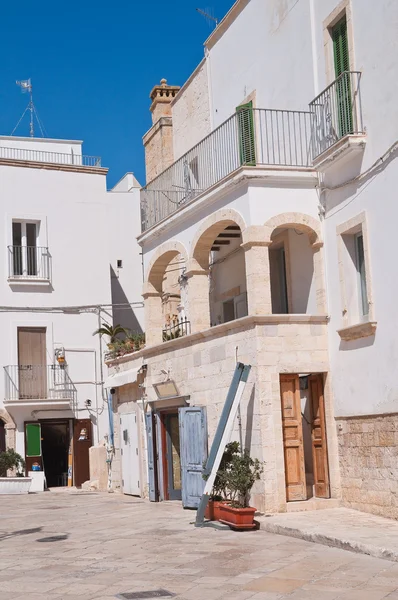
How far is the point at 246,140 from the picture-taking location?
16766mm

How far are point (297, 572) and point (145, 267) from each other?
1161 centimetres

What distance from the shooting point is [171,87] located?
28.7 meters

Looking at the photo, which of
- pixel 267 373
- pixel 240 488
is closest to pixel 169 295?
pixel 267 373

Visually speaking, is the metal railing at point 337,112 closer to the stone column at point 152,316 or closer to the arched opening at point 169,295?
the arched opening at point 169,295

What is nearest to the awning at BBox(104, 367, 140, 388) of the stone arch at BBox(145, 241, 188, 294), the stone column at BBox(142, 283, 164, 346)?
the stone column at BBox(142, 283, 164, 346)

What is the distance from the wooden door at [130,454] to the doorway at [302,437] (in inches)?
240

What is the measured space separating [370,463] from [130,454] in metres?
8.81

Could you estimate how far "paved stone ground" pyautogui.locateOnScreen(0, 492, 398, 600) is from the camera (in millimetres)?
9695

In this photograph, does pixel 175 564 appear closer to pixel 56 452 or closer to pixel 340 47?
pixel 340 47

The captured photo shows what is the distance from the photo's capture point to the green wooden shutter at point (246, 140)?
16484mm

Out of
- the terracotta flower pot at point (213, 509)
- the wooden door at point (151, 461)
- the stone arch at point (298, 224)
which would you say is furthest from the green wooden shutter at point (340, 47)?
the wooden door at point (151, 461)

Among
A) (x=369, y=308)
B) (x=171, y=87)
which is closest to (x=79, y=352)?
(x=171, y=87)

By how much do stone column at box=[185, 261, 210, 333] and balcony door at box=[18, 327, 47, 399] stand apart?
12343mm

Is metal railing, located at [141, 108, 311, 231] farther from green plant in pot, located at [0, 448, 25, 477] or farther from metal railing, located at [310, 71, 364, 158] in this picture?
green plant in pot, located at [0, 448, 25, 477]
